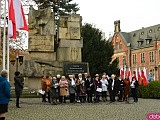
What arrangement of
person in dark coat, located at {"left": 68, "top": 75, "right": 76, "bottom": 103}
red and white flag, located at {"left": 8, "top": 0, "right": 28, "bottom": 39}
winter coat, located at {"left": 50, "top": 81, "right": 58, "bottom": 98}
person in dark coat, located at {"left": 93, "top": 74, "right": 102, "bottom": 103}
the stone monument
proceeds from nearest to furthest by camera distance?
red and white flag, located at {"left": 8, "top": 0, "right": 28, "bottom": 39} < winter coat, located at {"left": 50, "top": 81, "right": 58, "bottom": 98} < person in dark coat, located at {"left": 68, "top": 75, "right": 76, "bottom": 103} < person in dark coat, located at {"left": 93, "top": 74, "right": 102, "bottom": 103} < the stone monument

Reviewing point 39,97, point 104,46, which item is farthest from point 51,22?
point 104,46

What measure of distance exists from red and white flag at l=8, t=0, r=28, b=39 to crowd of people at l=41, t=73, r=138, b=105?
3995 mm

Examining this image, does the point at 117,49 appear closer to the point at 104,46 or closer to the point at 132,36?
the point at 132,36

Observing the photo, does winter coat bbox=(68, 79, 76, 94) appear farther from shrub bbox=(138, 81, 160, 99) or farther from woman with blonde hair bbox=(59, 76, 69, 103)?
shrub bbox=(138, 81, 160, 99)

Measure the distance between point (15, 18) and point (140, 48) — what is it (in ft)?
242

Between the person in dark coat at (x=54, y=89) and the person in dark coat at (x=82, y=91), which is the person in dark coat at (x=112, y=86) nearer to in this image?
the person in dark coat at (x=82, y=91)

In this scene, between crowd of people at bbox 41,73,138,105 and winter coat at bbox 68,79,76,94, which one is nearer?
crowd of people at bbox 41,73,138,105

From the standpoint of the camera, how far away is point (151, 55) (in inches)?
3319

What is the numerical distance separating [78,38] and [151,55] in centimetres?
6413

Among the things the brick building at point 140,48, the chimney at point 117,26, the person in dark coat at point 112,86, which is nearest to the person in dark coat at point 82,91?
the person in dark coat at point 112,86

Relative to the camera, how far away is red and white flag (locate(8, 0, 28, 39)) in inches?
655

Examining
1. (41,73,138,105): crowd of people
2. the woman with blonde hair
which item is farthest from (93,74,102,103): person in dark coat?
the woman with blonde hair

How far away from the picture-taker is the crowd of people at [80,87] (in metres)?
19.3

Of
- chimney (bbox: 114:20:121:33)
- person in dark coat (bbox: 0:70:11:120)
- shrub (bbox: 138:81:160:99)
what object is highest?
chimney (bbox: 114:20:121:33)
